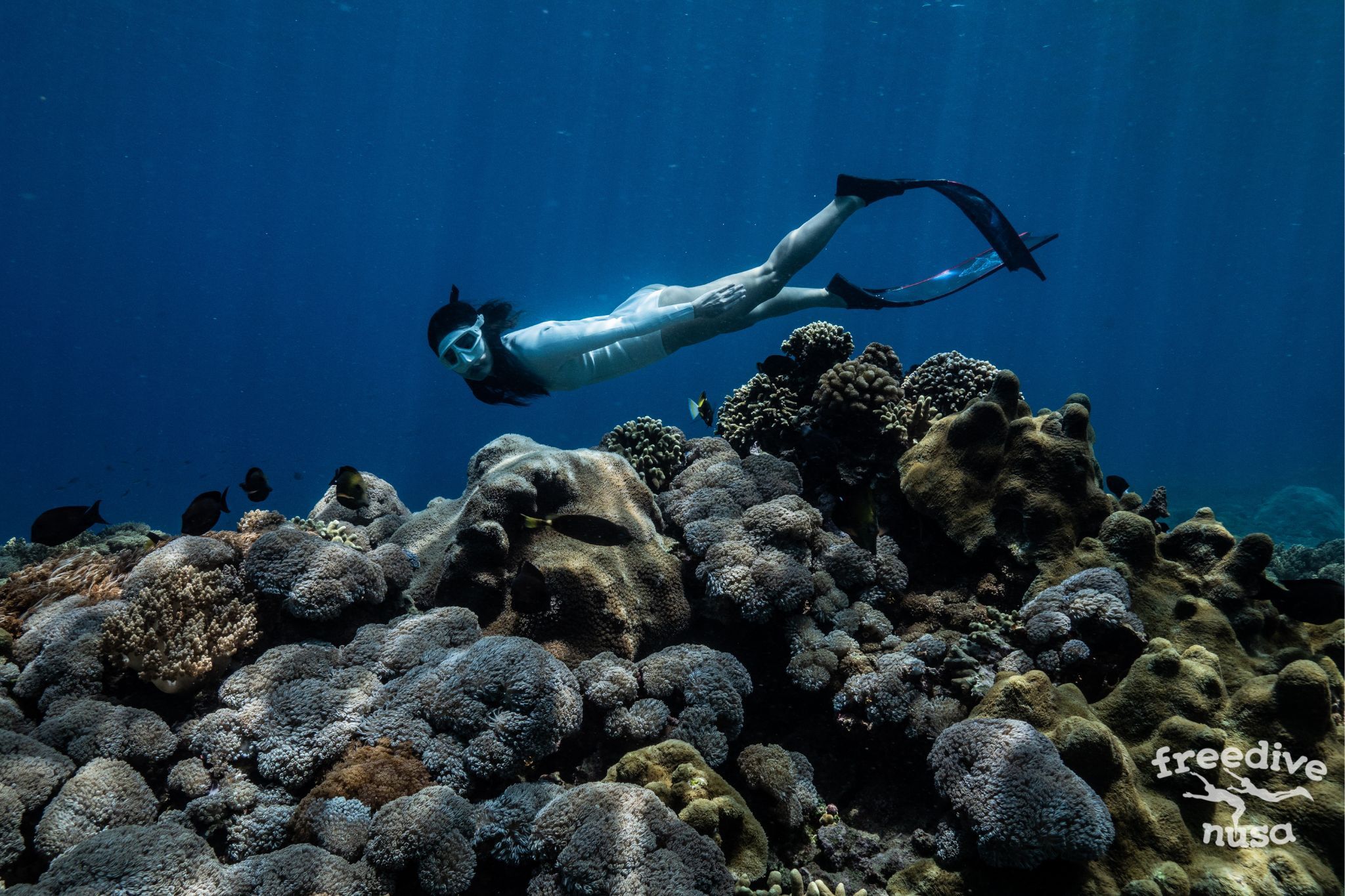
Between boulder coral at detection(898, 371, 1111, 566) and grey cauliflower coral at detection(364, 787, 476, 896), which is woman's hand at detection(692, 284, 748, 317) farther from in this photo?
grey cauliflower coral at detection(364, 787, 476, 896)

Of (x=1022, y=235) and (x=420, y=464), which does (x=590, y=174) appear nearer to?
(x=420, y=464)

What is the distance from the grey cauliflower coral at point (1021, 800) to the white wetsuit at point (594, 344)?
4323mm

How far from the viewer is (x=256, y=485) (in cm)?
530

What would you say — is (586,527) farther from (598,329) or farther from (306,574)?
(598,329)

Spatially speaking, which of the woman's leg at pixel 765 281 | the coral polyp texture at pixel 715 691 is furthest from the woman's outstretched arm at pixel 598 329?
the coral polyp texture at pixel 715 691

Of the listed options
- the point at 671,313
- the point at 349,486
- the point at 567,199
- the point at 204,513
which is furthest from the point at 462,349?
the point at 567,199

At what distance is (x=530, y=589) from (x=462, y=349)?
2420mm

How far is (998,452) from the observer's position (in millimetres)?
4672

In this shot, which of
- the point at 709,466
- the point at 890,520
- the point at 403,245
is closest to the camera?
the point at 890,520

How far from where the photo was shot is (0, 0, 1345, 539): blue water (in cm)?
4134

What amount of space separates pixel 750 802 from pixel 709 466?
9.13ft

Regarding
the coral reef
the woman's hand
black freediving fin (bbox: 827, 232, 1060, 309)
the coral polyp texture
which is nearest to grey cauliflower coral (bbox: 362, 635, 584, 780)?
the coral polyp texture

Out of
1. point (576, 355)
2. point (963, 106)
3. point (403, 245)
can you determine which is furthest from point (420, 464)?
point (576, 355)

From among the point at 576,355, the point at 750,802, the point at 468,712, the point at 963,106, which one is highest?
the point at 963,106
